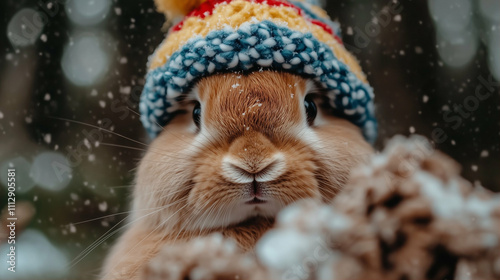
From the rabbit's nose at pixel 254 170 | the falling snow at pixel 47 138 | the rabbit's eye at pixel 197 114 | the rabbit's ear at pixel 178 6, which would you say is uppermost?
the rabbit's ear at pixel 178 6

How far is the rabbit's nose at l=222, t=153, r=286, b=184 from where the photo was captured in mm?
510

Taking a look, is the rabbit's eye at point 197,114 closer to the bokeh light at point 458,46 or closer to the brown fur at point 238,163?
the brown fur at point 238,163

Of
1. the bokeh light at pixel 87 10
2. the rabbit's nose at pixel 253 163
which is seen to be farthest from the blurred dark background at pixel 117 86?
the rabbit's nose at pixel 253 163

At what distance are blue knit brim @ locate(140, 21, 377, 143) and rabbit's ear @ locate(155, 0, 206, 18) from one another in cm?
13

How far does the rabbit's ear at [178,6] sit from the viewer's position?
74 centimetres

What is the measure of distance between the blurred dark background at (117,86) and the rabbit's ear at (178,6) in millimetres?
121

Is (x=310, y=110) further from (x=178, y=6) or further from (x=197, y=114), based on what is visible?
(x=178, y=6)

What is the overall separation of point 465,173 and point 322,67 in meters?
0.46

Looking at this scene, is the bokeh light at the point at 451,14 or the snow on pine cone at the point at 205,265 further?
the bokeh light at the point at 451,14

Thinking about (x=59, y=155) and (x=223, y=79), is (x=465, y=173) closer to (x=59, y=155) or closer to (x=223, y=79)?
(x=223, y=79)

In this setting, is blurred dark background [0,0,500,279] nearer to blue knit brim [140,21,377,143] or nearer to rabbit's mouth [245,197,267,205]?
blue knit brim [140,21,377,143]

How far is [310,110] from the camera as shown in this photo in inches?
25.0

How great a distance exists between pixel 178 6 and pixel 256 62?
0.23 metres

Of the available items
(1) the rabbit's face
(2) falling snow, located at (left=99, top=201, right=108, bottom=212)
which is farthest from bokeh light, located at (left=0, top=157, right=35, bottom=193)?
(1) the rabbit's face
